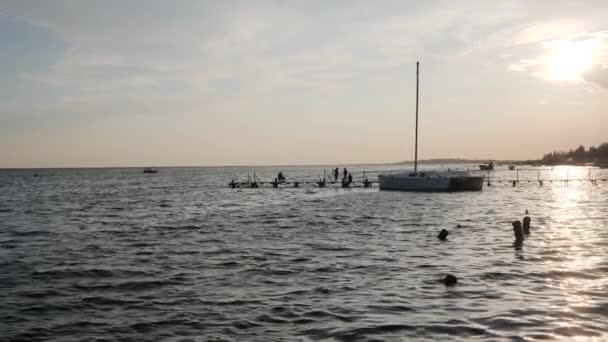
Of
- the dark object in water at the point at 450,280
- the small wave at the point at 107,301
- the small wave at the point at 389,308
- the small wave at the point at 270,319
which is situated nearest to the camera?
the small wave at the point at 270,319

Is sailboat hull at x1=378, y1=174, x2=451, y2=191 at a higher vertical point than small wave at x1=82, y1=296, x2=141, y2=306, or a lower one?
higher

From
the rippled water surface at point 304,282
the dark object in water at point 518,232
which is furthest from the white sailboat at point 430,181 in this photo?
the dark object in water at point 518,232

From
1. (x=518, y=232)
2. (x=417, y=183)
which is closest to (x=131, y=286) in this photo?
(x=518, y=232)

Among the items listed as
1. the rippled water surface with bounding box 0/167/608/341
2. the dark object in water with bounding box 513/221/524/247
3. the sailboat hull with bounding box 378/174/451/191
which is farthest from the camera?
the sailboat hull with bounding box 378/174/451/191

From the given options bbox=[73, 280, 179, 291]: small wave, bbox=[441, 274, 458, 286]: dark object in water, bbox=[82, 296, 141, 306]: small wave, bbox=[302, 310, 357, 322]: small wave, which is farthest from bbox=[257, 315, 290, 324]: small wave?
bbox=[441, 274, 458, 286]: dark object in water

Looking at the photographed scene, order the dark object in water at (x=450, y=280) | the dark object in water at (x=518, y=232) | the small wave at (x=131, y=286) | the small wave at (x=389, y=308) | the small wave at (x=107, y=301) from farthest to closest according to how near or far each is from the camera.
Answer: the dark object in water at (x=518, y=232)
the small wave at (x=131, y=286)
the dark object in water at (x=450, y=280)
the small wave at (x=107, y=301)
the small wave at (x=389, y=308)

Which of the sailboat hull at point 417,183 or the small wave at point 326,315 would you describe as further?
the sailboat hull at point 417,183

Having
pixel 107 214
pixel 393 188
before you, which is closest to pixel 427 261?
pixel 107 214

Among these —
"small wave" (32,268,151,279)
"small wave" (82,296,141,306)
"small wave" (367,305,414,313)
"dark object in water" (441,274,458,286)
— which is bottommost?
"small wave" (32,268,151,279)

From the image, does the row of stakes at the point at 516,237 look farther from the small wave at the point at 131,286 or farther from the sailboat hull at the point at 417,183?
the sailboat hull at the point at 417,183

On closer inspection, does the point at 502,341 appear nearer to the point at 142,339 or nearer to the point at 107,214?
the point at 142,339

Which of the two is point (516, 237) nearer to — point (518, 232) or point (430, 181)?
point (518, 232)

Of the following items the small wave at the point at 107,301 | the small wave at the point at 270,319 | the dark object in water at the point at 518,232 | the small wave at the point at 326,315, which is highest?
the dark object in water at the point at 518,232

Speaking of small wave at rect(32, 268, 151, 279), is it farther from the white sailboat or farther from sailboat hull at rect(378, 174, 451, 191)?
sailboat hull at rect(378, 174, 451, 191)
